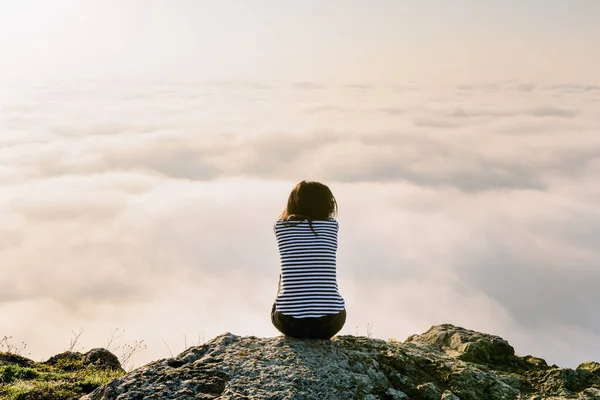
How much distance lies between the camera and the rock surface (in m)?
7.03

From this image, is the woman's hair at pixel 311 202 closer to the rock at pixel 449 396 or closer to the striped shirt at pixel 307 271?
the striped shirt at pixel 307 271

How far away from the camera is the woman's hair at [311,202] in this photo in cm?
834

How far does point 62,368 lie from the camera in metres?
12.5

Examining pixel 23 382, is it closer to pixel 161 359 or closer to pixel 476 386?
pixel 161 359

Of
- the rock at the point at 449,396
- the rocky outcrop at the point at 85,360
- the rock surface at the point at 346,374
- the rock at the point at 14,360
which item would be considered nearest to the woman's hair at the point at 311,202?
the rock surface at the point at 346,374

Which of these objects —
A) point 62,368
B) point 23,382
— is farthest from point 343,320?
point 62,368

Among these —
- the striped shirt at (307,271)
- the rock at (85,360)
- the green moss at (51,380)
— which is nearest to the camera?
the striped shirt at (307,271)

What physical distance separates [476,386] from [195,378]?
3.54 m

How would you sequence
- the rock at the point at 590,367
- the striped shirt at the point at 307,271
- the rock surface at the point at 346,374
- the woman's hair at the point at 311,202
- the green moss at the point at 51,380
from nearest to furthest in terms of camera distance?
the rock surface at the point at 346,374
the striped shirt at the point at 307,271
the woman's hair at the point at 311,202
the rock at the point at 590,367
the green moss at the point at 51,380

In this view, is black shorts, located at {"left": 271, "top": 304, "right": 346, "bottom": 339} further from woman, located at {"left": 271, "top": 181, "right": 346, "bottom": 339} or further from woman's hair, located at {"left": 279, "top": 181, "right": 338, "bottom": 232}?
woman's hair, located at {"left": 279, "top": 181, "right": 338, "bottom": 232}

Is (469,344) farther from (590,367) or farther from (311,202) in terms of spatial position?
(311,202)

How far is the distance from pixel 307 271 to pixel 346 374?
4.82ft

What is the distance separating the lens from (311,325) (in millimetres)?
8102

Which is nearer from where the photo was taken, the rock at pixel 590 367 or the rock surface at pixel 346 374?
the rock surface at pixel 346 374
